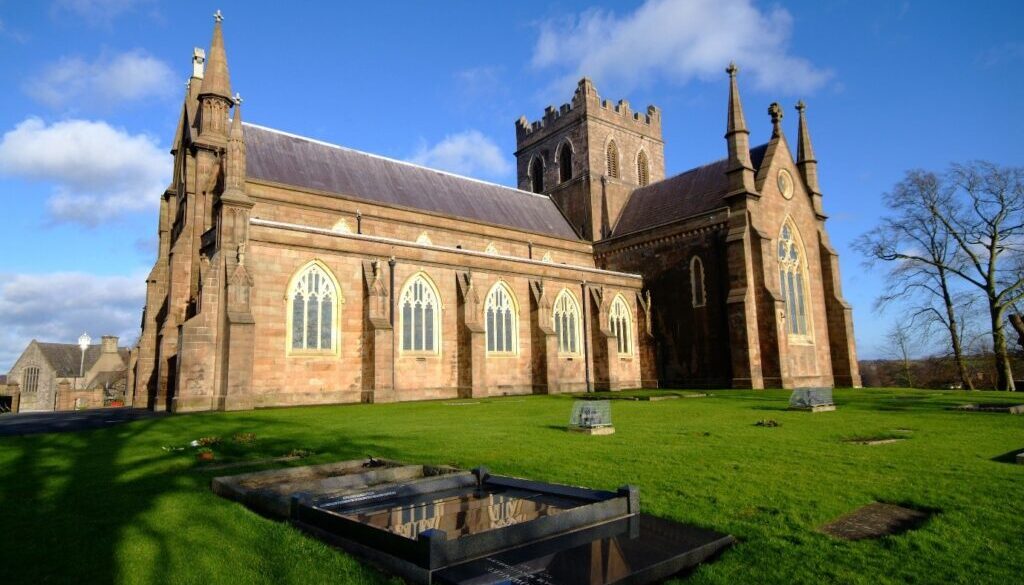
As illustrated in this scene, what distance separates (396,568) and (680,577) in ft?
6.93

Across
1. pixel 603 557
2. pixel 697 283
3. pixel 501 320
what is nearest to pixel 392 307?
pixel 501 320

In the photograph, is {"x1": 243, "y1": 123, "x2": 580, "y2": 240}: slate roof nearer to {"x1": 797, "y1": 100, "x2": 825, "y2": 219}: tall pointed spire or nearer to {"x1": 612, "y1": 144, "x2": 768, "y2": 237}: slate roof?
{"x1": 612, "y1": 144, "x2": 768, "y2": 237}: slate roof

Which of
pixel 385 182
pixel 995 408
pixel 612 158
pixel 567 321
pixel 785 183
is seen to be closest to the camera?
pixel 995 408

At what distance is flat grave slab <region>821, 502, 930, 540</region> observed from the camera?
5570mm

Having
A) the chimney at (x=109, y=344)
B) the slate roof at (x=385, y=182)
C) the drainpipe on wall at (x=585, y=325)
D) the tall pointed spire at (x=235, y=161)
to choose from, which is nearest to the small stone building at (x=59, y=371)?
the chimney at (x=109, y=344)

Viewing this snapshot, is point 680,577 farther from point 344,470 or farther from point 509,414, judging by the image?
point 509,414

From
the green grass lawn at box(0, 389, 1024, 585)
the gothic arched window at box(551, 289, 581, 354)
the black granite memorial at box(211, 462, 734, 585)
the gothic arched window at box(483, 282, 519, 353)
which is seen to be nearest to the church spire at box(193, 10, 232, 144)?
the gothic arched window at box(483, 282, 519, 353)

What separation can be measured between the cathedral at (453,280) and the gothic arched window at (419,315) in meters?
0.07

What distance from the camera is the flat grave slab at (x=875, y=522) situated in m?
5.57

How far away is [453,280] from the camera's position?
28781mm

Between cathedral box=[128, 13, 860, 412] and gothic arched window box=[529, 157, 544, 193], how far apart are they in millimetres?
6017

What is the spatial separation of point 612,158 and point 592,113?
12.1 ft

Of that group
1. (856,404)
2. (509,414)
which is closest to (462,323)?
(509,414)

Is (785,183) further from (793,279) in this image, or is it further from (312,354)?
(312,354)
